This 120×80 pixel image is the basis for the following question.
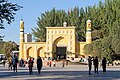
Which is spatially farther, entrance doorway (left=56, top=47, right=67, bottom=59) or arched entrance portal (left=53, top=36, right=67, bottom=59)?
entrance doorway (left=56, top=47, right=67, bottom=59)

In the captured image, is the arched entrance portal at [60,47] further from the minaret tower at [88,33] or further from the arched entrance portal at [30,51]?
the arched entrance portal at [30,51]

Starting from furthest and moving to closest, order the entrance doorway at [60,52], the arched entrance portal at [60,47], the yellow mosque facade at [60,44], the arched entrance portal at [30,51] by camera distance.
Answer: the arched entrance portal at [30,51]
the entrance doorway at [60,52]
the arched entrance portal at [60,47]
the yellow mosque facade at [60,44]

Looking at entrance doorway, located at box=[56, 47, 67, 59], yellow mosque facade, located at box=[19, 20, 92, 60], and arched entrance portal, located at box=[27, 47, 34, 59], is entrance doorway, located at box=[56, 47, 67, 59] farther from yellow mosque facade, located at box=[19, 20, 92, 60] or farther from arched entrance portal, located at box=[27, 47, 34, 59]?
arched entrance portal, located at box=[27, 47, 34, 59]

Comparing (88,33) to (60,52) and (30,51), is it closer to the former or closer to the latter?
(60,52)

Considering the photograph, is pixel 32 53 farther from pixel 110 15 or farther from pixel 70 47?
pixel 110 15

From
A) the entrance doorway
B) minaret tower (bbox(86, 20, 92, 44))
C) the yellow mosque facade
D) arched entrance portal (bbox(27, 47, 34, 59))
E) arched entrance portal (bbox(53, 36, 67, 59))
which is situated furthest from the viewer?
arched entrance portal (bbox(27, 47, 34, 59))

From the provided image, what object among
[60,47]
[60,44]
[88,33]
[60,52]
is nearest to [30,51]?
[60,52]

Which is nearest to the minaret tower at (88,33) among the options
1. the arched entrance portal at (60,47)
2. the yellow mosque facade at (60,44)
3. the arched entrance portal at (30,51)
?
the yellow mosque facade at (60,44)

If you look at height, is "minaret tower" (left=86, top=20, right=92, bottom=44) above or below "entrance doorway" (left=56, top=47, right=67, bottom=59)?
above

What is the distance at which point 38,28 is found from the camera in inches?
4065

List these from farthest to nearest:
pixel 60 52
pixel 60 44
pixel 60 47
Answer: pixel 60 52 < pixel 60 47 < pixel 60 44

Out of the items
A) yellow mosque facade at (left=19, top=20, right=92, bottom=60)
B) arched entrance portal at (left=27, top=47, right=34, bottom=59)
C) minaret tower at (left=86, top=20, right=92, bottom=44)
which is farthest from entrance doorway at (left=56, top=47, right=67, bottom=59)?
arched entrance portal at (left=27, top=47, right=34, bottom=59)

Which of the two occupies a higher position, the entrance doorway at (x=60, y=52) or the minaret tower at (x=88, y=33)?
the minaret tower at (x=88, y=33)

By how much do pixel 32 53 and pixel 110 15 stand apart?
20.4 m
